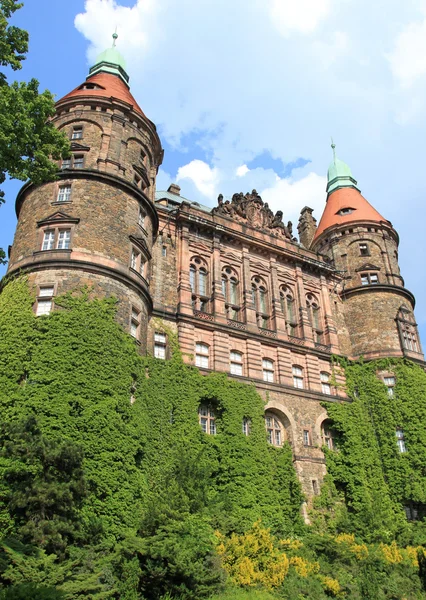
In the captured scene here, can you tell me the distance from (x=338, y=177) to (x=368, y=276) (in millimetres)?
14337

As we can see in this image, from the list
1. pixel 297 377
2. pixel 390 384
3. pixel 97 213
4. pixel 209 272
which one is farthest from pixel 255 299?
pixel 97 213

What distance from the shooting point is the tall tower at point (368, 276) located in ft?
129

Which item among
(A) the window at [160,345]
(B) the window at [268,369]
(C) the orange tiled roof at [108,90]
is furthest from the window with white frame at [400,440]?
(C) the orange tiled roof at [108,90]

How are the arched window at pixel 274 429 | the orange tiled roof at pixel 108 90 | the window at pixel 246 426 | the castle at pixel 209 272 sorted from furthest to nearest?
the orange tiled roof at pixel 108 90
the arched window at pixel 274 429
the window at pixel 246 426
the castle at pixel 209 272

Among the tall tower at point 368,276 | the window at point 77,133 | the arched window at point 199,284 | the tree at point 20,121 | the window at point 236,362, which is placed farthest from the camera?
the tall tower at point 368,276

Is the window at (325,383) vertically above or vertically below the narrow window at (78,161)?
below

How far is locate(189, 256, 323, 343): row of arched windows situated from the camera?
3363cm

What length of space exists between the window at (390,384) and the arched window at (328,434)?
17.7ft

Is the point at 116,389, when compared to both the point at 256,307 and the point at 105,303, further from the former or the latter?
the point at 256,307

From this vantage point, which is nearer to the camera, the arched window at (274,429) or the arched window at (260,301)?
the arched window at (274,429)

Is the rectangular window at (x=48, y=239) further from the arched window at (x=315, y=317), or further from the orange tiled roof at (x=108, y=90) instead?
the arched window at (x=315, y=317)

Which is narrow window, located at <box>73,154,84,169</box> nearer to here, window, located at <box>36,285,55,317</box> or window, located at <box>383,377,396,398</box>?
window, located at <box>36,285,55,317</box>

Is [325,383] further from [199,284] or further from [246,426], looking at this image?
[199,284]

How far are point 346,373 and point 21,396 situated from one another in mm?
22643
